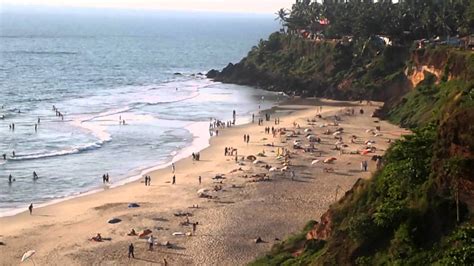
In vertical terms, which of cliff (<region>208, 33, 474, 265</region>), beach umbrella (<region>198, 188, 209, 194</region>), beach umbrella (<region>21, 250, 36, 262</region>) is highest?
cliff (<region>208, 33, 474, 265</region>)

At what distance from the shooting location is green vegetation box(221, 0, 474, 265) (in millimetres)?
18422

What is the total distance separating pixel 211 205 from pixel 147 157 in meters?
14.5

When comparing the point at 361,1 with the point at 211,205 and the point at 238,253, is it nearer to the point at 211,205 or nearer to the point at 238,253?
the point at 211,205

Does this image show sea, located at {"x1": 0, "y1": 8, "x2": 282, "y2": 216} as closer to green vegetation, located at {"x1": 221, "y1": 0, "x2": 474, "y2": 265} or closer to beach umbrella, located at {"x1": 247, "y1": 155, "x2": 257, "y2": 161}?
beach umbrella, located at {"x1": 247, "y1": 155, "x2": 257, "y2": 161}

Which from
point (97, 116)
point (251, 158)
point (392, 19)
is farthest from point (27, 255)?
point (392, 19)

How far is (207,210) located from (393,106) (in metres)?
32.7

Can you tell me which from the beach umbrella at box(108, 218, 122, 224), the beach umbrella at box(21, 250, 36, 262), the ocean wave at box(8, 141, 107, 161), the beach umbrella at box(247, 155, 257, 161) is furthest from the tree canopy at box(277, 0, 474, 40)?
the beach umbrella at box(21, 250, 36, 262)

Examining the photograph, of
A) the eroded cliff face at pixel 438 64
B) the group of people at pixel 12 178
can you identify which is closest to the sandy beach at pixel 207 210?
the group of people at pixel 12 178

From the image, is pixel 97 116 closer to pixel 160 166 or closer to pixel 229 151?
pixel 229 151

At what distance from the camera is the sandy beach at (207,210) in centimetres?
2911

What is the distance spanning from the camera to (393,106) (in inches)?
2464

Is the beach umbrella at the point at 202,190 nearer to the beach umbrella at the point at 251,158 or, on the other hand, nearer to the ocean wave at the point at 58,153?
the beach umbrella at the point at 251,158

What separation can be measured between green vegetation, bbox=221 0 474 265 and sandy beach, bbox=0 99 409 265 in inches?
220

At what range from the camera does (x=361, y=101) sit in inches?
2931
